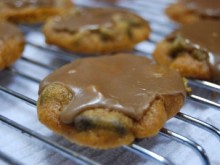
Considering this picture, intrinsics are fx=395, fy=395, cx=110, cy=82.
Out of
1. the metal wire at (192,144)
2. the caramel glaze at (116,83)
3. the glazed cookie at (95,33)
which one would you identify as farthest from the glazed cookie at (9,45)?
the metal wire at (192,144)

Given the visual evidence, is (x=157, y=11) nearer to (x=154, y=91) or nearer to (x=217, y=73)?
(x=217, y=73)

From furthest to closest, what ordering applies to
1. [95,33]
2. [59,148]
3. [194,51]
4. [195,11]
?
1. [195,11]
2. [95,33]
3. [194,51]
4. [59,148]

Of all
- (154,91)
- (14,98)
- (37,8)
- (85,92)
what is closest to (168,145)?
(154,91)

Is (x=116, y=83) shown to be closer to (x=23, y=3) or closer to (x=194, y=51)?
(x=194, y=51)

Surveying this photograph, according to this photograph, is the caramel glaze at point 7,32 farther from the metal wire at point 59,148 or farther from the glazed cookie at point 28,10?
the metal wire at point 59,148

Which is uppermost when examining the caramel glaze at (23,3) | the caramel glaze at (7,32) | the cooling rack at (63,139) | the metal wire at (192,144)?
the caramel glaze at (23,3)

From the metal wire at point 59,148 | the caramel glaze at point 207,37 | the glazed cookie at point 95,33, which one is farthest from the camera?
the glazed cookie at point 95,33

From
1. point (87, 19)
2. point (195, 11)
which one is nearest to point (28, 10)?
point (87, 19)
